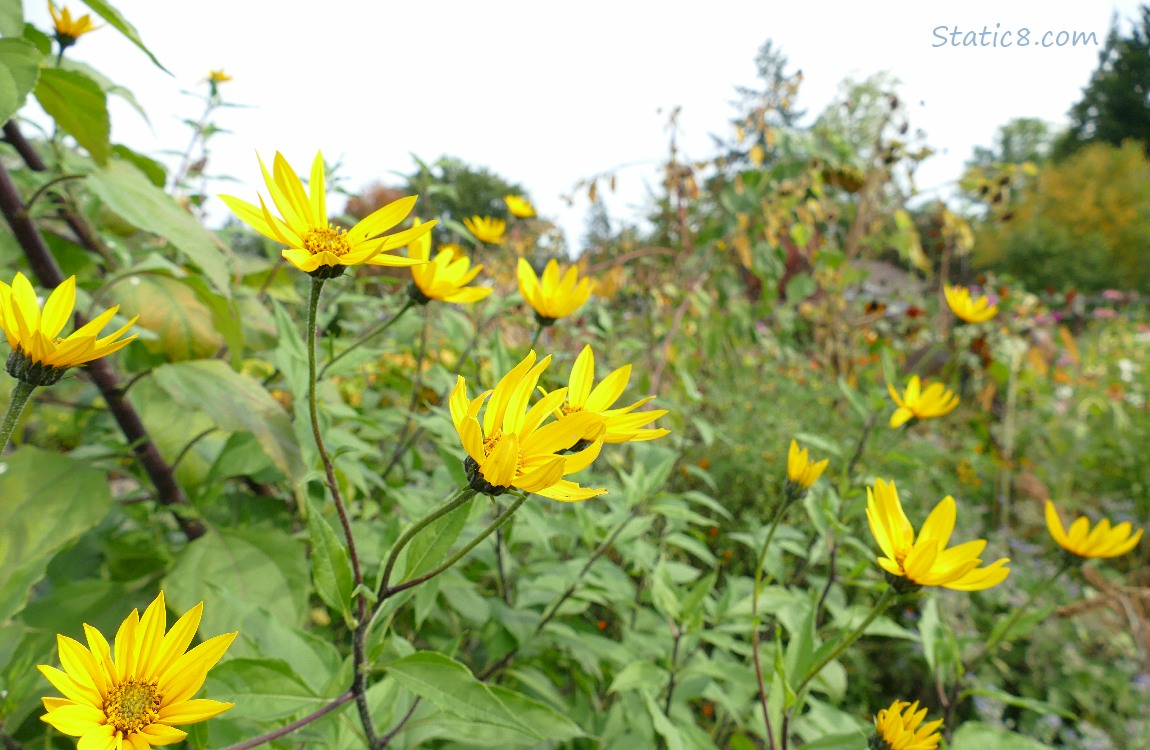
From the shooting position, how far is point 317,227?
0.62m

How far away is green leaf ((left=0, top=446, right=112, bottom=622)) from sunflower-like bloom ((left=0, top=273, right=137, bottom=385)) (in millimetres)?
342

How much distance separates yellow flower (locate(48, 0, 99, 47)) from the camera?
41.0 inches

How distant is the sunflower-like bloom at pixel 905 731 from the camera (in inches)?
25.3

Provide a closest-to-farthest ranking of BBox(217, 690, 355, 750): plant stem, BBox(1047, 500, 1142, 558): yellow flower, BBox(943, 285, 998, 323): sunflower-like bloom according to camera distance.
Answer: BBox(217, 690, 355, 750): plant stem, BBox(1047, 500, 1142, 558): yellow flower, BBox(943, 285, 998, 323): sunflower-like bloom

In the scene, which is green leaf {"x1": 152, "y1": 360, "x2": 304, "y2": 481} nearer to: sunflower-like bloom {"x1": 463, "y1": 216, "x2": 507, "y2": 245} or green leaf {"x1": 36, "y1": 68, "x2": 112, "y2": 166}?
green leaf {"x1": 36, "y1": 68, "x2": 112, "y2": 166}

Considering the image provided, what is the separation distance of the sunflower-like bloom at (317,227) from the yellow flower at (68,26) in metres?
0.81

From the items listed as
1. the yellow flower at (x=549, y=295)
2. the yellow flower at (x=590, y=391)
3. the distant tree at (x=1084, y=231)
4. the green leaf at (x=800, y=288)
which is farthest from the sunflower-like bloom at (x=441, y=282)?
the distant tree at (x=1084, y=231)

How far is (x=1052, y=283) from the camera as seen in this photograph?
1065 cm

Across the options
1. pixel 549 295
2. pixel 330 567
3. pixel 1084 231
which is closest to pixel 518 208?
pixel 549 295

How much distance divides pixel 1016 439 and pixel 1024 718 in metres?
1.97

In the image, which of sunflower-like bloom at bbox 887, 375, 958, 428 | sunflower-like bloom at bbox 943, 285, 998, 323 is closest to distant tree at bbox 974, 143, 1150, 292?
sunflower-like bloom at bbox 943, 285, 998, 323

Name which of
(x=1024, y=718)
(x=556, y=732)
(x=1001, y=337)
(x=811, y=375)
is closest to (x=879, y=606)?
(x=556, y=732)

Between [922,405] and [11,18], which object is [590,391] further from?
[922,405]

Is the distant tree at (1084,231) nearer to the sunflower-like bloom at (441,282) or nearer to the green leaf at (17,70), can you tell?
the sunflower-like bloom at (441,282)
